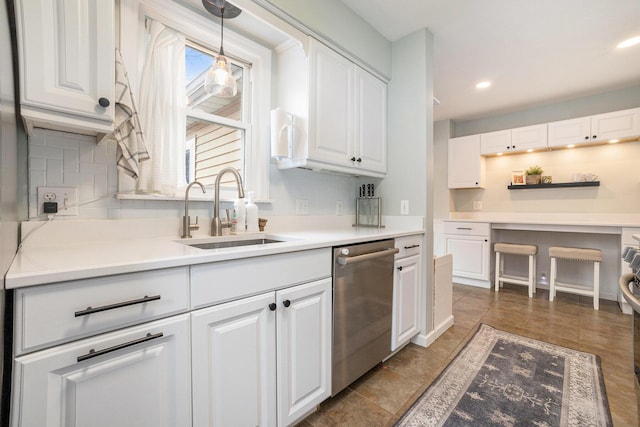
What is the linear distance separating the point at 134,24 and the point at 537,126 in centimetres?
448

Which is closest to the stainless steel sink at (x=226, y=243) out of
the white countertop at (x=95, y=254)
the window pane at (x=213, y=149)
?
the white countertop at (x=95, y=254)

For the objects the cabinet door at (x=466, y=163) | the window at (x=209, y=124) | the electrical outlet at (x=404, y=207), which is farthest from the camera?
the cabinet door at (x=466, y=163)

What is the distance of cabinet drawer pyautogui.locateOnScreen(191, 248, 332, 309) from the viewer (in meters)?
0.96

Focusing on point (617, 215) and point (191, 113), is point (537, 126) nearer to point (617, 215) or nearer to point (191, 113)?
point (617, 215)

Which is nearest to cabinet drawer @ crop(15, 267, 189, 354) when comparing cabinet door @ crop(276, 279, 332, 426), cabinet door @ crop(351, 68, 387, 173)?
cabinet door @ crop(276, 279, 332, 426)

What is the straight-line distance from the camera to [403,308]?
1.99 metres

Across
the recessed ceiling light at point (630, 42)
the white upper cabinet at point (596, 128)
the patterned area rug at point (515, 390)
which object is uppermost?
the recessed ceiling light at point (630, 42)

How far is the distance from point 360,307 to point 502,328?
1.77 m

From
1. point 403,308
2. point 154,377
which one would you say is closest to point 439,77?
point 403,308

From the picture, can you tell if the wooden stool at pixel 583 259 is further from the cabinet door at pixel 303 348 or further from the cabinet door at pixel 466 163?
the cabinet door at pixel 303 348

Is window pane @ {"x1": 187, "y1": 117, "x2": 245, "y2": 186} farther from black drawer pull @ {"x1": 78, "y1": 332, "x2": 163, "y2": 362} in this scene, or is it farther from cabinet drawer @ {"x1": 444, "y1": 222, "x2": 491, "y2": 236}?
cabinet drawer @ {"x1": 444, "y1": 222, "x2": 491, "y2": 236}

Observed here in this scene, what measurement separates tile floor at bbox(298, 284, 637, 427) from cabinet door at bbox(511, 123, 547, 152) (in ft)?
6.41

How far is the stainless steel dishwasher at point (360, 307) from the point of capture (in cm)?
146

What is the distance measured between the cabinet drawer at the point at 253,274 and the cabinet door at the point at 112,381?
114 millimetres
